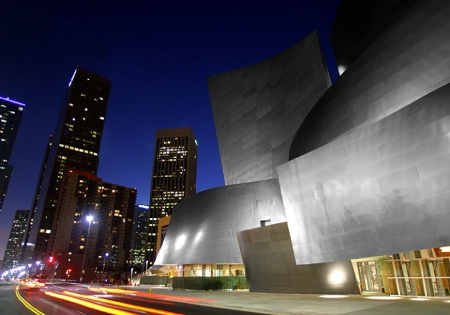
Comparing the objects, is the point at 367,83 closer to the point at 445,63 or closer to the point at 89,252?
the point at 445,63

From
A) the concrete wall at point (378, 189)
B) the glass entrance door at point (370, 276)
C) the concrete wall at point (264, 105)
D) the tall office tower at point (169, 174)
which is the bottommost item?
the glass entrance door at point (370, 276)

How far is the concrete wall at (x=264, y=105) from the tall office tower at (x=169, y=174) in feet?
437

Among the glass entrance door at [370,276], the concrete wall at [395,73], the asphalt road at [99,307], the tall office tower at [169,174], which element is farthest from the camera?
the tall office tower at [169,174]

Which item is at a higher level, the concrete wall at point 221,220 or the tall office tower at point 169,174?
the tall office tower at point 169,174

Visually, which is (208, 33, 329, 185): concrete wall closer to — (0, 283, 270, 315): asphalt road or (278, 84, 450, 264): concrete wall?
(278, 84, 450, 264): concrete wall

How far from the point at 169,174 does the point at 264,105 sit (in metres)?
152

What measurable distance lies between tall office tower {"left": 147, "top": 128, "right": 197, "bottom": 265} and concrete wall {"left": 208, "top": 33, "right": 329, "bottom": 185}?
133261 mm

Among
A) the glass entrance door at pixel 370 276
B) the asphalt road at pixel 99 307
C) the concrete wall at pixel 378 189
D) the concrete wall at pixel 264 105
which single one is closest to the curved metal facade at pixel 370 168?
the concrete wall at pixel 378 189

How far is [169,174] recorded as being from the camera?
182750mm

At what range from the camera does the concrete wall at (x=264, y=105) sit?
103 ft

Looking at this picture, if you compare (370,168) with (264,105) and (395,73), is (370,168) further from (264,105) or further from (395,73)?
(264,105)

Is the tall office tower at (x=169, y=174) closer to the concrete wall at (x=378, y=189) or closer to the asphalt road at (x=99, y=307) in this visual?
the asphalt road at (x=99, y=307)

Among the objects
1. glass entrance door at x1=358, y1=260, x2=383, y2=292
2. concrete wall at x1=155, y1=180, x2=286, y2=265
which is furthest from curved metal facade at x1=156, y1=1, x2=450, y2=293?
glass entrance door at x1=358, y1=260, x2=383, y2=292

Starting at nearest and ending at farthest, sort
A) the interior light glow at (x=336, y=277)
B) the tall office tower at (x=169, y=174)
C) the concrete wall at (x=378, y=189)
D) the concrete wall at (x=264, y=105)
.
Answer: the concrete wall at (x=378, y=189)
the interior light glow at (x=336, y=277)
the concrete wall at (x=264, y=105)
the tall office tower at (x=169, y=174)
